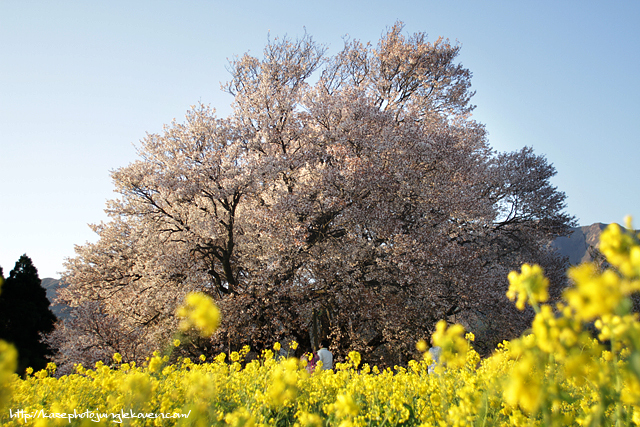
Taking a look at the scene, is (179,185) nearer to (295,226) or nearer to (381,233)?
(295,226)

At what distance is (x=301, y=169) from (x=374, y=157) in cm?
308

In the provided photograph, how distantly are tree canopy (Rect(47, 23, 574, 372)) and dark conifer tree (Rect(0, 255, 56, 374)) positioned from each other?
3.72m

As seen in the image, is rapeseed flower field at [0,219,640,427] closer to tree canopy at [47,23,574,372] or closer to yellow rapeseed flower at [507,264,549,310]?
yellow rapeseed flower at [507,264,549,310]

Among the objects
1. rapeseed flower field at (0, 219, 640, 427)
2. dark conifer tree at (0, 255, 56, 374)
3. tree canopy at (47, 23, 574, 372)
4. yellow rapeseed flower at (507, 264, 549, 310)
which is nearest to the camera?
rapeseed flower field at (0, 219, 640, 427)

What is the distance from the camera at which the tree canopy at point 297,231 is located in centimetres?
1293

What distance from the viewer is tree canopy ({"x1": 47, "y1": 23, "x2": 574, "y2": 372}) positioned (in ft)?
42.4

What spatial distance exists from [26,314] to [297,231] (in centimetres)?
1749

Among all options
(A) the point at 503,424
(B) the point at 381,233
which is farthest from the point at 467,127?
(A) the point at 503,424

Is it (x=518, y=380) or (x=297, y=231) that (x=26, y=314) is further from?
(x=518, y=380)

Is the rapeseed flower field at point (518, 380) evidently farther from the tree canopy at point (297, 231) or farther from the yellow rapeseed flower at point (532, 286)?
the tree canopy at point (297, 231)

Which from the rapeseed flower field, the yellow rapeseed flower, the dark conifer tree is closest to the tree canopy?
the dark conifer tree

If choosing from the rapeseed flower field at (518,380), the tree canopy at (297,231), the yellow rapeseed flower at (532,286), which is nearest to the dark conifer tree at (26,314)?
the tree canopy at (297,231)

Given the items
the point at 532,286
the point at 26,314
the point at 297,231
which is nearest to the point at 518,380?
the point at 532,286

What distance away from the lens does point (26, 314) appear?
1950 centimetres
